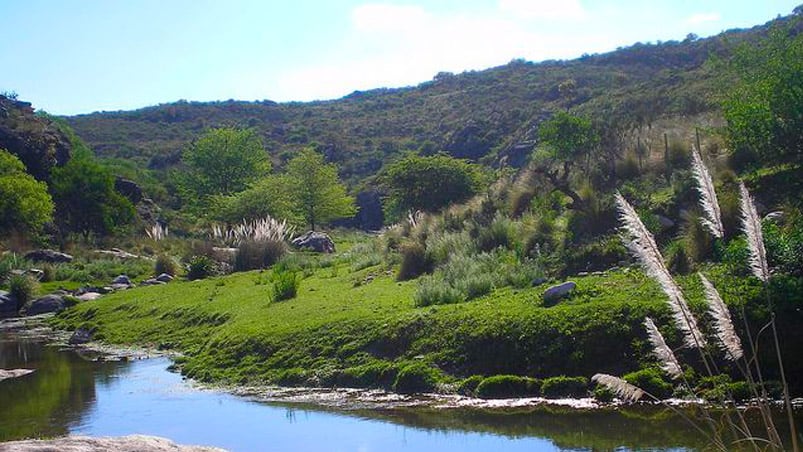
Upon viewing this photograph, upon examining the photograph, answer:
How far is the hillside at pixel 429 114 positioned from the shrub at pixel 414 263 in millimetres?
41302

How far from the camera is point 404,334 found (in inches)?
675

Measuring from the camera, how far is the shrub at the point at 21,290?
1396 inches

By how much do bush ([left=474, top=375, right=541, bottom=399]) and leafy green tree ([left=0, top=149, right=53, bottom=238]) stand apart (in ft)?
140

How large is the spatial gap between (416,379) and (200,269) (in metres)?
23.8

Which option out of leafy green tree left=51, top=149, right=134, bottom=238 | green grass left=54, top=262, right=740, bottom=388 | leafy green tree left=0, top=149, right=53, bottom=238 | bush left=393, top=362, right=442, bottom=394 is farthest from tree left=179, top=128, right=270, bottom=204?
bush left=393, top=362, right=442, bottom=394

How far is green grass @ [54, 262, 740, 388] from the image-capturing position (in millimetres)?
14617

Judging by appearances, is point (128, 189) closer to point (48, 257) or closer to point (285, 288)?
point (48, 257)

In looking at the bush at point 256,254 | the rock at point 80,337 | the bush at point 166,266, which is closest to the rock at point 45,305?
the bush at point 166,266

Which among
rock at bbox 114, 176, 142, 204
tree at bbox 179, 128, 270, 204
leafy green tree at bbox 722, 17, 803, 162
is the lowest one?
leafy green tree at bbox 722, 17, 803, 162

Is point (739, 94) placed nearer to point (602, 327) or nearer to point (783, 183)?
point (783, 183)

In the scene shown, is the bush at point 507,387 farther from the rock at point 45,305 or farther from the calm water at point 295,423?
the rock at point 45,305

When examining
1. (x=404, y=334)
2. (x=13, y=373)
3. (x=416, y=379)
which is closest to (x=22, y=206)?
(x=13, y=373)

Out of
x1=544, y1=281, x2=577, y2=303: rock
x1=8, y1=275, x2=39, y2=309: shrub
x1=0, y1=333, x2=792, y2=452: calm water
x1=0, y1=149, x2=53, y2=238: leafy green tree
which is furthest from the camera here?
x1=0, y1=149, x2=53, y2=238: leafy green tree

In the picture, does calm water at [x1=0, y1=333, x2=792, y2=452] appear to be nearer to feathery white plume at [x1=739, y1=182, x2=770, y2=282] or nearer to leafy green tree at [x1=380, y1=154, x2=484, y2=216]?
feathery white plume at [x1=739, y1=182, x2=770, y2=282]
